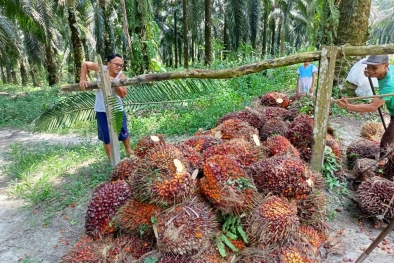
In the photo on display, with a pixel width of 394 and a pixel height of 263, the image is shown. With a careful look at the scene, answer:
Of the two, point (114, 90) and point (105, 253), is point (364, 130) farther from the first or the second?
point (105, 253)

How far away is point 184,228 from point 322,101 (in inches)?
69.5

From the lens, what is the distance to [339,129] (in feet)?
16.0

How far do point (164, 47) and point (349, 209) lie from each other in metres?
31.8

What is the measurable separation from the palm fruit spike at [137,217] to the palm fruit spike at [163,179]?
0.17ft

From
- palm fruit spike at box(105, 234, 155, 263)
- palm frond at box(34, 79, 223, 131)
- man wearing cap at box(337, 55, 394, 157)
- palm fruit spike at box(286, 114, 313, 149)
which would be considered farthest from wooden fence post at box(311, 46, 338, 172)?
palm fruit spike at box(105, 234, 155, 263)

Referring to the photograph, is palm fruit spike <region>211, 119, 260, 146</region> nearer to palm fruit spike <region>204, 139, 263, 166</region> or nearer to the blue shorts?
palm fruit spike <region>204, 139, 263, 166</region>

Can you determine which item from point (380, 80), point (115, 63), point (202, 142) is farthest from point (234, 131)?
point (380, 80)

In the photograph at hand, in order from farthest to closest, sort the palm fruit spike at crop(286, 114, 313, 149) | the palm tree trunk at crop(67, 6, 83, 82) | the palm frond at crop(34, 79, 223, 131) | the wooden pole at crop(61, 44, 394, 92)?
the palm tree trunk at crop(67, 6, 83, 82), the palm fruit spike at crop(286, 114, 313, 149), the palm frond at crop(34, 79, 223, 131), the wooden pole at crop(61, 44, 394, 92)

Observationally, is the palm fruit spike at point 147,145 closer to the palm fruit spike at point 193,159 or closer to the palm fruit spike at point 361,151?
the palm fruit spike at point 193,159

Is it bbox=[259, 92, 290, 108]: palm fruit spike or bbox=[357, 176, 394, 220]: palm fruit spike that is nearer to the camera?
bbox=[357, 176, 394, 220]: palm fruit spike

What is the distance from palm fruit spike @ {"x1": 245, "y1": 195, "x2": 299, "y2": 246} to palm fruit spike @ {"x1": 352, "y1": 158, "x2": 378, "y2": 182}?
157cm

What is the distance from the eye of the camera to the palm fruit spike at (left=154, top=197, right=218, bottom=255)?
5.66 feet

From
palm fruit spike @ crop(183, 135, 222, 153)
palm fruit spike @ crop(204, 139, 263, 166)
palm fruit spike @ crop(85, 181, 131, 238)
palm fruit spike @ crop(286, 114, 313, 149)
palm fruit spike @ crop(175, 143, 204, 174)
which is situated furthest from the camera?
palm fruit spike @ crop(286, 114, 313, 149)

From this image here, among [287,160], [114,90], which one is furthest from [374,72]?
[114,90]
